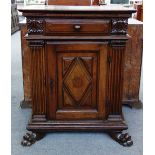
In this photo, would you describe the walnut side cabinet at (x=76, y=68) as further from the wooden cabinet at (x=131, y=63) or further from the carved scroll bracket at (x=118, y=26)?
the wooden cabinet at (x=131, y=63)

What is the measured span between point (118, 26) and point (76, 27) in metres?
0.24

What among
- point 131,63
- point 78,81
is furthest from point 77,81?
point 131,63

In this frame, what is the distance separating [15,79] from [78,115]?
139cm

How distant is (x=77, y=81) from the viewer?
1.60 metres

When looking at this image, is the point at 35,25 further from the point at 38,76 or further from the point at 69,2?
the point at 69,2

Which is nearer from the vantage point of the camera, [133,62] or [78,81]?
[78,81]

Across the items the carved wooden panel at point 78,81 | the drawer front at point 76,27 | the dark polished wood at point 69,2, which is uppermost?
the dark polished wood at point 69,2

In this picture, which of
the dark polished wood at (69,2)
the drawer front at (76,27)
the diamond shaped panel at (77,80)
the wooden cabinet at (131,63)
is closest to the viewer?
the drawer front at (76,27)

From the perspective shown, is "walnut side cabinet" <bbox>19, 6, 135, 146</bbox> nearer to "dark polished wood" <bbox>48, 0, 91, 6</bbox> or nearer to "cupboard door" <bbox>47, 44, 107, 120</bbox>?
"cupboard door" <bbox>47, 44, 107, 120</bbox>

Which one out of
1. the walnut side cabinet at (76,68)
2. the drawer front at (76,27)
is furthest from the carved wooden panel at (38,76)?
the drawer front at (76,27)

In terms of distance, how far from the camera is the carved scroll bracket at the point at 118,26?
58.7 inches

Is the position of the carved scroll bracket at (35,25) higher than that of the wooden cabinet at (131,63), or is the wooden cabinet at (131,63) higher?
the carved scroll bracket at (35,25)

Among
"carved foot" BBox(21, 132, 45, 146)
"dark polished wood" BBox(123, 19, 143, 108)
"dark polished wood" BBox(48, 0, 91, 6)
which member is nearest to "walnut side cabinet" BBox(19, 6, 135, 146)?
"carved foot" BBox(21, 132, 45, 146)
